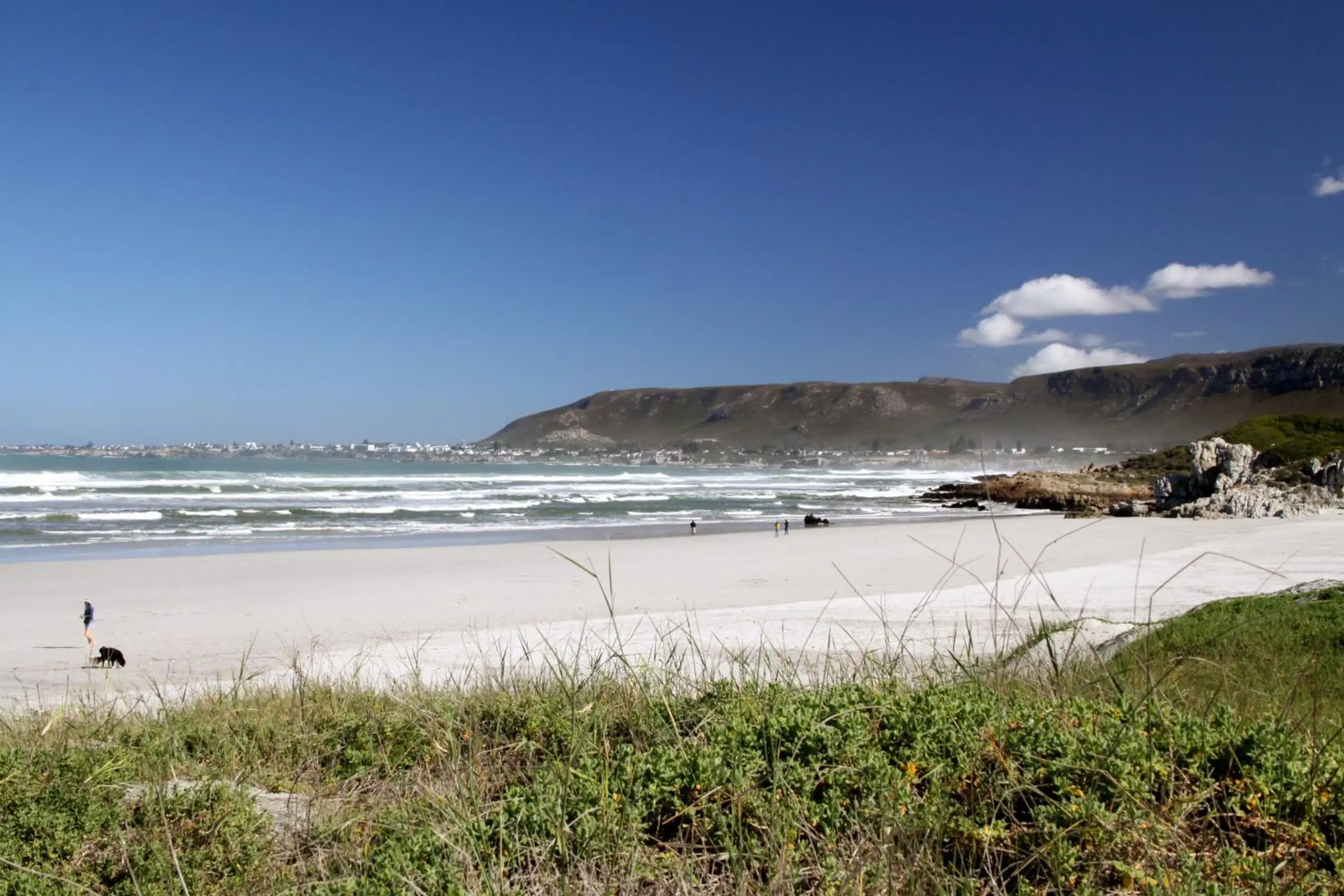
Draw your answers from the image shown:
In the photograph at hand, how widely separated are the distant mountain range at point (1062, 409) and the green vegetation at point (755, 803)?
126589 millimetres

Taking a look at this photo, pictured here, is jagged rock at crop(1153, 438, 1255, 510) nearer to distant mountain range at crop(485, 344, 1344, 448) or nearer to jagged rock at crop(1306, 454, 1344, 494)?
jagged rock at crop(1306, 454, 1344, 494)

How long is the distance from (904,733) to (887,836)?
0.59m

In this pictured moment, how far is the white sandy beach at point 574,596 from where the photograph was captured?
31.3 feet

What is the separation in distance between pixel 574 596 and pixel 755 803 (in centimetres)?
1304

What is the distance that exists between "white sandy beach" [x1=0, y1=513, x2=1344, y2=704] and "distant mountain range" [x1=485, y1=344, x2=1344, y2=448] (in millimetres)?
108287

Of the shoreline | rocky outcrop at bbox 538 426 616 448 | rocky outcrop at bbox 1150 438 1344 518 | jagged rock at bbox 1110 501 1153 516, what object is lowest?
the shoreline

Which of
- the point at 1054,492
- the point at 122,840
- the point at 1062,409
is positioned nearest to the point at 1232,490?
the point at 1054,492

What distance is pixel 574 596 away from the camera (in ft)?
50.6

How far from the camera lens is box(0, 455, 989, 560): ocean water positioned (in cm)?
2742

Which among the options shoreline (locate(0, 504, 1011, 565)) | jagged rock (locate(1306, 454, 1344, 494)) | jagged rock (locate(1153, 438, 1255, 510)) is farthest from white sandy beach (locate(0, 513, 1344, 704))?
jagged rock (locate(1153, 438, 1255, 510))

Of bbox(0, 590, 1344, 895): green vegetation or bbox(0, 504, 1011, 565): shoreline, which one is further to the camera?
bbox(0, 504, 1011, 565): shoreline

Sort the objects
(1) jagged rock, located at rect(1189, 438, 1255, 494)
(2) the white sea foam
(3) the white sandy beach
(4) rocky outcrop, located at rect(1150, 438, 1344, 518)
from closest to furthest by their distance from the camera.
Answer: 1. (3) the white sandy beach
2. (4) rocky outcrop, located at rect(1150, 438, 1344, 518)
3. (1) jagged rock, located at rect(1189, 438, 1255, 494)
4. (2) the white sea foam

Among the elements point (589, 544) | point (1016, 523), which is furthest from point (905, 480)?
point (589, 544)

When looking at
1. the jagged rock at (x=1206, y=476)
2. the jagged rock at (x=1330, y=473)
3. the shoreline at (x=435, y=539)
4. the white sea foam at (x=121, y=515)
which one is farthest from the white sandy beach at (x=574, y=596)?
the white sea foam at (x=121, y=515)
